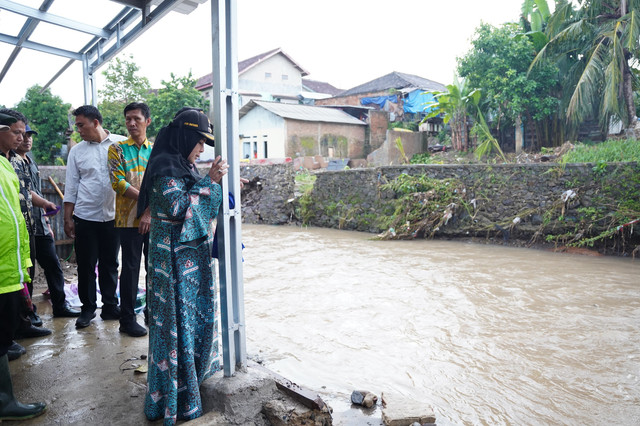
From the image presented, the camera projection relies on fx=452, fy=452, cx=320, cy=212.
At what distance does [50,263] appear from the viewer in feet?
12.2

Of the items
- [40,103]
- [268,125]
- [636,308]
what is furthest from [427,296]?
[40,103]

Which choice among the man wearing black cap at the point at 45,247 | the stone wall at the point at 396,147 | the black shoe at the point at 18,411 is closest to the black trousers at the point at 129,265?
the man wearing black cap at the point at 45,247

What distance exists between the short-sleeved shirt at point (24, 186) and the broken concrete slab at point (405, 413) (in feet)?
9.15

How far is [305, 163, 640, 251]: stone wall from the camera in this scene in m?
8.21

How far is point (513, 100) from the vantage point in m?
15.1

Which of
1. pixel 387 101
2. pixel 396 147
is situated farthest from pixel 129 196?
pixel 387 101

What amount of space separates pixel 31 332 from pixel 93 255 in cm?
69

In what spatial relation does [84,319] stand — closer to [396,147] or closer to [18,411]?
[18,411]

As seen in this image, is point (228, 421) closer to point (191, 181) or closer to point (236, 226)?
point (236, 226)

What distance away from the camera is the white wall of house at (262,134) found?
20822 millimetres

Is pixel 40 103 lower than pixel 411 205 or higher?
higher

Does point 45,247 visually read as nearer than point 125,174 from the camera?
No

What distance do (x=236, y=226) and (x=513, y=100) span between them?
14983 mm

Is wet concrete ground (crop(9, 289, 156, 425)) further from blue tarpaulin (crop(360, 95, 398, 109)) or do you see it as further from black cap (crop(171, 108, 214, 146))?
blue tarpaulin (crop(360, 95, 398, 109))
